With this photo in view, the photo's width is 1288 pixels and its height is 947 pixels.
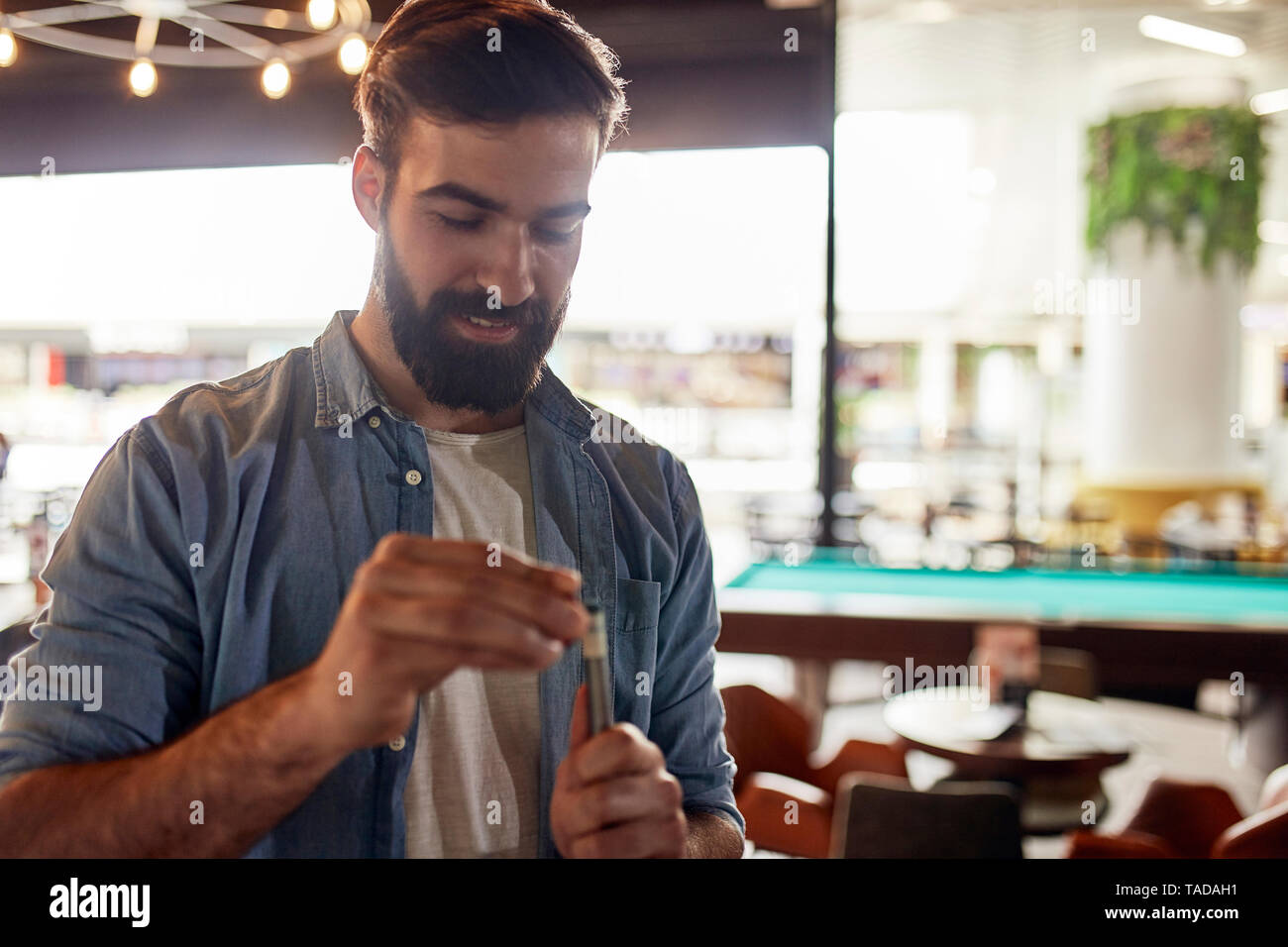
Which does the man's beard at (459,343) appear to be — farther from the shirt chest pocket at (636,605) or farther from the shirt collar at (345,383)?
the shirt chest pocket at (636,605)

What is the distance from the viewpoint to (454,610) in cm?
62

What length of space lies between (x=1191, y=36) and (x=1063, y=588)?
4.23 m

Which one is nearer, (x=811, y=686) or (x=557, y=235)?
(x=557, y=235)

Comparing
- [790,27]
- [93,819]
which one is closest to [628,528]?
[93,819]

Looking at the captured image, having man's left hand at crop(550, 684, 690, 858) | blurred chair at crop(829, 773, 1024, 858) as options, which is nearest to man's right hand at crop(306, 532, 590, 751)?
man's left hand at crop(550, 684, 690, 858)

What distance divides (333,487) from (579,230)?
0.99ft

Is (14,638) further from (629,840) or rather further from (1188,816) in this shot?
(1188,816)

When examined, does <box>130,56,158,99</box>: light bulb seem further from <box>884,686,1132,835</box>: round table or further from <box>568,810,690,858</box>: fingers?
<box>884,686,1132,835</box>: round table

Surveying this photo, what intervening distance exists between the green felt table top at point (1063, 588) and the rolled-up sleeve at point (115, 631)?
191 centimetres

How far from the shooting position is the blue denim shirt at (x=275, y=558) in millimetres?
771

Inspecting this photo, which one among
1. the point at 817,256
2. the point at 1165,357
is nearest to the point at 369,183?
the point at 817,256

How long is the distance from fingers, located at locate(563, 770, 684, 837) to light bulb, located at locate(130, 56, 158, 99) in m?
0.80

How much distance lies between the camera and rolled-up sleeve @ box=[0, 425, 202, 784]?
76 centimetres

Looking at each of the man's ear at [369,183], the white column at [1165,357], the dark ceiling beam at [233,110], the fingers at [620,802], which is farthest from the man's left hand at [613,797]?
the white column at [1165,357]
